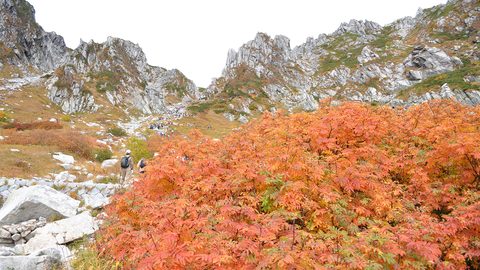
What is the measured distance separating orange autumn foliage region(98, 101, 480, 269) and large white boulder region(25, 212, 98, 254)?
5.28ft

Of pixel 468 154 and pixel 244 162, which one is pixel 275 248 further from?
pixel 468 154

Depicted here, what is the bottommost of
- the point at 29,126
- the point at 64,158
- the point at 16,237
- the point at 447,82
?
the point at 16,237

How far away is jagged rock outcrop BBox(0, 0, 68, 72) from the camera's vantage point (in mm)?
107250

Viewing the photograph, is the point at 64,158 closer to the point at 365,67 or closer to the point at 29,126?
the point at 29,126

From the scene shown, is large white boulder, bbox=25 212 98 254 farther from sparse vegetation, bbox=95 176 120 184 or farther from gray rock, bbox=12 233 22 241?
sparse vegetation, bbox=95 176 120 184

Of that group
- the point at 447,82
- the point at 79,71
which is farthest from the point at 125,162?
the point at 79,71

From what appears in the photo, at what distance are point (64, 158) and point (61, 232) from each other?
1448 centimetres

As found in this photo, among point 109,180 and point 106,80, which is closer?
point 109,180

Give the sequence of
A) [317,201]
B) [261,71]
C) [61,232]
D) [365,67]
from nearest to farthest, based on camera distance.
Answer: [317,201] → [61,232] → [261,71] → [365,67]

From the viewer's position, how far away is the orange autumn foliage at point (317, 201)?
6.19 m

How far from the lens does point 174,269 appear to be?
6.08 m

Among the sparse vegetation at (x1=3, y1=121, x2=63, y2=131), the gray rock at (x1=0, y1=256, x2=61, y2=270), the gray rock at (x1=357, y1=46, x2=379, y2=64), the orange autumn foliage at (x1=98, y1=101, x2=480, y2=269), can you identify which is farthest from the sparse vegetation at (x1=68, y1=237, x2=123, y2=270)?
the gray rock at (x1=357, y1=46, x2=379, y2=64)

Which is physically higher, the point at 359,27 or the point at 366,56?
the point at 359,27

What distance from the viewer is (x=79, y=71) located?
9694 centimetres
